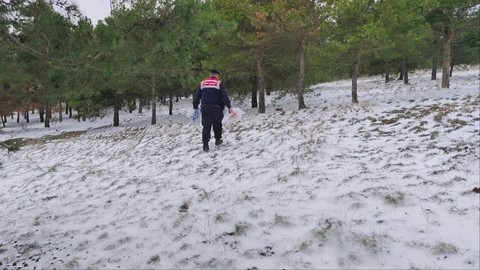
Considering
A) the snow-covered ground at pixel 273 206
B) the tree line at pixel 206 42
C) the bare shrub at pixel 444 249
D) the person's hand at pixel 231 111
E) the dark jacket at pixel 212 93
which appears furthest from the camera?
the person's hand at pixel 231 111

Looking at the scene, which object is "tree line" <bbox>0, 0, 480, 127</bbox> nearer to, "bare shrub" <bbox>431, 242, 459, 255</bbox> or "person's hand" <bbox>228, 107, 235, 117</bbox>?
"person's hand" <bbox>228, 107, 235, 117</bbox>

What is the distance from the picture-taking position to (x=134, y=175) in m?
7.62

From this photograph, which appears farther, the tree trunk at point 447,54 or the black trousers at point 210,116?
the tree trunk at point 447,54

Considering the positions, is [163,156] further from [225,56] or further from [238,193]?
[225,56]

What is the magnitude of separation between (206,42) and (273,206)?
1023 centimetres

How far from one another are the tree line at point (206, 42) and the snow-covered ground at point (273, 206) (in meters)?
1.62

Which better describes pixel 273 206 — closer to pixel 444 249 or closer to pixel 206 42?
pixel 444 249

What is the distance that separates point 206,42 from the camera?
1359 cm

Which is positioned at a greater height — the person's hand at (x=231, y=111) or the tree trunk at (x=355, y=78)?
the tree trunk at (x=355, y=78)

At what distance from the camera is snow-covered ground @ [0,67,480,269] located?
11.0 feet

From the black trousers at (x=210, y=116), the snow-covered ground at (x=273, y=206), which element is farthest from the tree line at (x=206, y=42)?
the snow-covered ground at (x=273, y=206)

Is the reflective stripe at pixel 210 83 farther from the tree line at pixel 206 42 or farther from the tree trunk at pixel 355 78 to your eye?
the tree trunk at pixel 355 78

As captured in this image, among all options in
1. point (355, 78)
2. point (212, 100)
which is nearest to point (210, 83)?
point (212, 100)

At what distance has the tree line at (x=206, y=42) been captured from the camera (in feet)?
14.6
